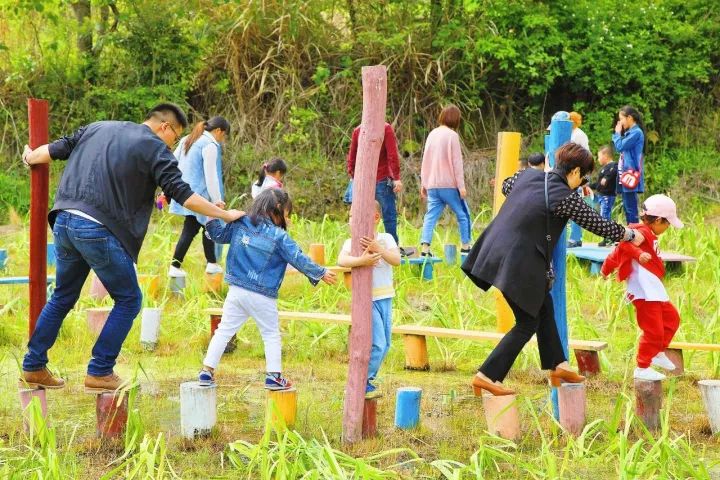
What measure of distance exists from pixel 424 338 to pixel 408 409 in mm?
1819

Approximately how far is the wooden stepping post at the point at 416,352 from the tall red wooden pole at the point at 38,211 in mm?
2608

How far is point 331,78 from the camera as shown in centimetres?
1565

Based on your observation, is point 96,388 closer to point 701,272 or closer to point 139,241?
point 139,241

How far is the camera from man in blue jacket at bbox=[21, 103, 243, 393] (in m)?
5.43

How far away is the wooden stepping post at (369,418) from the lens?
18.7 feet

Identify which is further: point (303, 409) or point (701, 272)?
point (701, 272)

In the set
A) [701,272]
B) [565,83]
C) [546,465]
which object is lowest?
[546,465]

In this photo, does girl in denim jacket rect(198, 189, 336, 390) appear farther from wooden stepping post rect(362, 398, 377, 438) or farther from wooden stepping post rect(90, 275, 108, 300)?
wooden stepping post rect(90, 275, 108, 300)

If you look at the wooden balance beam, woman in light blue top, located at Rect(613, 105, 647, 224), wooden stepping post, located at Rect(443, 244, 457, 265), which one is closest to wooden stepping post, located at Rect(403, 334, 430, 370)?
wooden stepping post, located at Rect(443, 244, 457, 265)

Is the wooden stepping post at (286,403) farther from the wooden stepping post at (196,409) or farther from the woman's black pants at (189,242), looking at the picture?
the woman's black pants at (189,242)

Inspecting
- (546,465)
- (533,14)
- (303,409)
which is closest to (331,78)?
(533,14)

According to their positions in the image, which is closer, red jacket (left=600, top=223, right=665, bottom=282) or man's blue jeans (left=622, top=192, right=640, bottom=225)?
red jacket (left=600, top=223, right=665, bottom=282)

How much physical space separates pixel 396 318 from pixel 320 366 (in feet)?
4.08

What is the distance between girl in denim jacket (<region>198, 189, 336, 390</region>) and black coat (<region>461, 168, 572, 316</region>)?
35.3 inches
